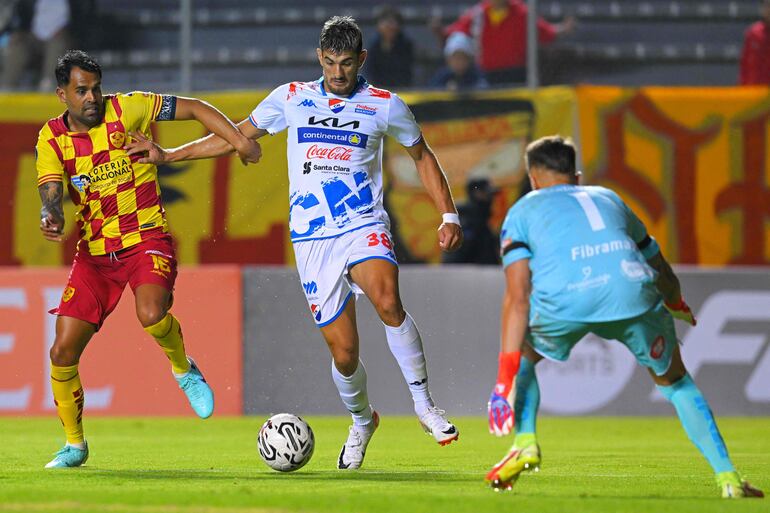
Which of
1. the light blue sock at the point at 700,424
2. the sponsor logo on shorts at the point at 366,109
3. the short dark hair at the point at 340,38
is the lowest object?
the light blue sock at the point at 700,424

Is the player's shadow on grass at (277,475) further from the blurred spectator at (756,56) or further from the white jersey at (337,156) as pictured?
the blurred spectator at (756,56)

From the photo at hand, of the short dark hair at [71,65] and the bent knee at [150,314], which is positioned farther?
the bent knee at [150,314]

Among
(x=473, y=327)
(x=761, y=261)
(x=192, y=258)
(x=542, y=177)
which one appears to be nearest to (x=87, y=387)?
(x=192, y=258)

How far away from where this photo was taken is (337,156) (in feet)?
26.9

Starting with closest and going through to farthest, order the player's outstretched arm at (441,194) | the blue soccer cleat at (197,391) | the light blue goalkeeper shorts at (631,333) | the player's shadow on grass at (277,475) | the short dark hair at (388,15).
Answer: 1. the light blue goalkeeper shorts at (631,333)
2. the player's shadow on grass at (277,475)
3. the player's outstretched arm at (441,194)
4. the blue soccer cleat at (197,391)
5. the short dark hair at (388,15)

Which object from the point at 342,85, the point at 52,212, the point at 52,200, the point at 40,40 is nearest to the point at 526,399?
the point at 342,85

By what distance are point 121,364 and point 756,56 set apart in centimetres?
716

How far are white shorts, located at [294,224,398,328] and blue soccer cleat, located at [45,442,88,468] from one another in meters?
1.55

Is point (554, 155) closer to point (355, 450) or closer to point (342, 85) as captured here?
point (342, 85)

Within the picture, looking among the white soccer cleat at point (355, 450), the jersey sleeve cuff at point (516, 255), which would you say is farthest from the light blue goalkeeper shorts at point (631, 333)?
the white soccer cleat at point (355, 450)

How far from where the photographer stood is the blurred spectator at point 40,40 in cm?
1518

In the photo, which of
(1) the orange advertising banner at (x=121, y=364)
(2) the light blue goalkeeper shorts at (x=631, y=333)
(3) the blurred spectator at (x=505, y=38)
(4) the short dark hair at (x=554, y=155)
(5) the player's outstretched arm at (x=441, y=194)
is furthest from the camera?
(3) the blurred spectator at (x=505, y=38)

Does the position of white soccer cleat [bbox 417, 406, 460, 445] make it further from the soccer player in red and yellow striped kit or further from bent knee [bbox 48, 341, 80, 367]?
bent knee [bbox 48, 341, 80, 367]

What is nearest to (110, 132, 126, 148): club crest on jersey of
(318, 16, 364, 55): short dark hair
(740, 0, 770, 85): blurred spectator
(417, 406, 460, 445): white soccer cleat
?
(318, 16, 364, 55): short dark hair
